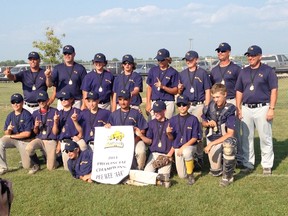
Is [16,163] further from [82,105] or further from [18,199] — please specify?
[18,199]

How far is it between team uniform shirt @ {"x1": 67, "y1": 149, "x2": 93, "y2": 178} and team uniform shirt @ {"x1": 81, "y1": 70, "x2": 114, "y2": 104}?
154 centimetres

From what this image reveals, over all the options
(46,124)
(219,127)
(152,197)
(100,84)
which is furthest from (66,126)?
(219,127)

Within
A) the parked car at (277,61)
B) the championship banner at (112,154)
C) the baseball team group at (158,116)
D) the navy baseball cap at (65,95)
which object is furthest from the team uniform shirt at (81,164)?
the parked car at (277,61)

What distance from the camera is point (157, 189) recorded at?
5.94m

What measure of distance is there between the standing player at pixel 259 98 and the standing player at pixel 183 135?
957mm

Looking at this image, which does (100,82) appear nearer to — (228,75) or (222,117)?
(228,75)

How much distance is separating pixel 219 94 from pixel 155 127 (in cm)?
126

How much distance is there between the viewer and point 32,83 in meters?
8.00

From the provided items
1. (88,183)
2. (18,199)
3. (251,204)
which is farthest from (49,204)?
(251,204)

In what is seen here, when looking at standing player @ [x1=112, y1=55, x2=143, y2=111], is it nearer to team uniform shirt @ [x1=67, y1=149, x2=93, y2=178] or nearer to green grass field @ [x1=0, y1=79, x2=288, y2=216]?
team uniform shirt @ [x1=67, y1=149, x2=93, y2=178]

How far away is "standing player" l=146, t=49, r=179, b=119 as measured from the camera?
7438 mm

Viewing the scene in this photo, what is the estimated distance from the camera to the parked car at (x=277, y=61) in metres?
34.5

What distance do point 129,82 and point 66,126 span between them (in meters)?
1.50

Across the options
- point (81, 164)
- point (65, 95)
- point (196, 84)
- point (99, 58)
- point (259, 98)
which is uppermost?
point (99, 58)
